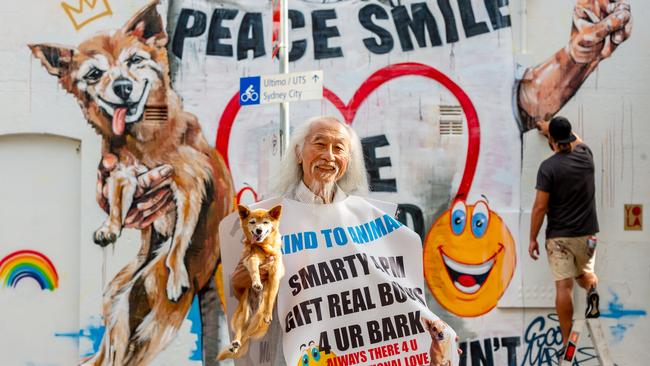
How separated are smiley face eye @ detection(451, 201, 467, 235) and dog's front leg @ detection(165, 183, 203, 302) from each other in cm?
220

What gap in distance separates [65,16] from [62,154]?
1209 mm

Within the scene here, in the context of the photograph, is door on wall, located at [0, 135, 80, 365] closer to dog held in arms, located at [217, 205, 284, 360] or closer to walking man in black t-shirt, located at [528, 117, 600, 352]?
walking man in black t-shirt, located at [528, 117, 600, 352]

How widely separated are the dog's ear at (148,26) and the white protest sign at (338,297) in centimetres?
464

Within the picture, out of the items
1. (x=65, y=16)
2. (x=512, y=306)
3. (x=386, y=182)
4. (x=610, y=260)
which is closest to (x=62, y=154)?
(x=65, y=16)

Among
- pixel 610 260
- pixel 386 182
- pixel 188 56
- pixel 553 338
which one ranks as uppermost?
pixel 188 56

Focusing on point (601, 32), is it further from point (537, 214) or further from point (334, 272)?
point (334, 272)

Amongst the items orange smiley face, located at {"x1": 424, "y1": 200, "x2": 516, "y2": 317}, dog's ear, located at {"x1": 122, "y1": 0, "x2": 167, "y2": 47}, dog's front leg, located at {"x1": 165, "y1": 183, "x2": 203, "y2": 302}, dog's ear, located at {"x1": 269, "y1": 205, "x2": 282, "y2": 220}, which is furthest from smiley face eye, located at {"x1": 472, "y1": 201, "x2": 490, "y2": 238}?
dog's ear, located at {"x1": 269, "y1": 205, "x2": 282, "y2": 220}

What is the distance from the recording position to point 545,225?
9195 millimetres

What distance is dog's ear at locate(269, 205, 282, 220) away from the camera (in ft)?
16.3

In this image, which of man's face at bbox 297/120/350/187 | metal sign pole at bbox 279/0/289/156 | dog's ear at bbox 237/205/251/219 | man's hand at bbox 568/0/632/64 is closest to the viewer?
dog's ear at bbox 237/205/251/219

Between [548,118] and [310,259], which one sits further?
[548,118]

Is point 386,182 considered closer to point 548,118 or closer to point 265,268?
point 548,118

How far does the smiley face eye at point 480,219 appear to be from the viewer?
9320 mm

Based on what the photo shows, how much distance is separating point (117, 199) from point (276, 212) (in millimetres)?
4819
